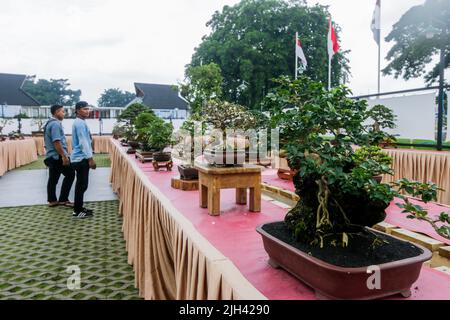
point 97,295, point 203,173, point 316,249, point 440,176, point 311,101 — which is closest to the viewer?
point 316,249

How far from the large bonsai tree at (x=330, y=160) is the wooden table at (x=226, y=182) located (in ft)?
2.09

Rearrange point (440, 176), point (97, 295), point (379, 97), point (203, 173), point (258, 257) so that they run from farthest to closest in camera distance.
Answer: point (379, 97)
point (440, 176)
point (97, 295)
point (203, 173)
point (258, 257)

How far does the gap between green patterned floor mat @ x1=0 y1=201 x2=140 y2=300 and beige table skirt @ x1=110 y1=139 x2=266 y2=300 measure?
216 millimetres

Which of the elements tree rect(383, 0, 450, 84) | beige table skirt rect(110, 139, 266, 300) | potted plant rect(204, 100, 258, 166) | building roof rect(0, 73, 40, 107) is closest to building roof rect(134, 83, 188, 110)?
building roof rect(0, 73, 40, 107)

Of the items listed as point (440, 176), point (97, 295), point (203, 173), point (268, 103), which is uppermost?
point (268, 103)

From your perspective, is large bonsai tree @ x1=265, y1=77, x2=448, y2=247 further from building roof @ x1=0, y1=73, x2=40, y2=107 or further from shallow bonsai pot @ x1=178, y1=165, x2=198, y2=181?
building roof @ x1=0, y1=73, x2=40, y2=107

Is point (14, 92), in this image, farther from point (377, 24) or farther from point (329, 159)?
point (329, 159)

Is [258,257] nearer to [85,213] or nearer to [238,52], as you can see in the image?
[85,213]

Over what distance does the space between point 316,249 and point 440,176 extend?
387cm

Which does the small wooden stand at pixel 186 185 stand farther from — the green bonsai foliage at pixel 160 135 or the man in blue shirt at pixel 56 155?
the man in blue shirt at pixel 56 155

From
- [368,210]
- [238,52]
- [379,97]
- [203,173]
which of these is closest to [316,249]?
[368,210]

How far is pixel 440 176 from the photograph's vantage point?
4043mm

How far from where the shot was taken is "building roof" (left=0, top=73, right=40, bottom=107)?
21.1 m

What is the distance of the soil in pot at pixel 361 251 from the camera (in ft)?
2.74
